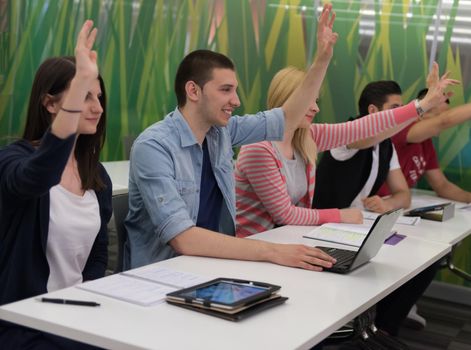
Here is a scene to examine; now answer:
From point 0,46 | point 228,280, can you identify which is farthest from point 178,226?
point 0,46

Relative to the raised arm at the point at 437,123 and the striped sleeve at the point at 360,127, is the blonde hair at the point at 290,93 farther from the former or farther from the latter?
the raised arm at the point at 437,123

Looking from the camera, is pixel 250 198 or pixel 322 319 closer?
pixel 322 319

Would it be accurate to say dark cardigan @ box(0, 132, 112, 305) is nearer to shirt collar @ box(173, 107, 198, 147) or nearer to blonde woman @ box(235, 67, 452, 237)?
shirt collar @ box(173, 107, 198, 147)

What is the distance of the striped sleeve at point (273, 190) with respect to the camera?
10.6 feet

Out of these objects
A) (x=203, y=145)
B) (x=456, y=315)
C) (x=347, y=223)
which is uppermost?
(x=203, y=145)

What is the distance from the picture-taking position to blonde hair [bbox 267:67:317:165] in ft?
11.1

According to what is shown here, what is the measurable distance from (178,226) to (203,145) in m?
0.52

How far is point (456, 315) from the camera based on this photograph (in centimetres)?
464

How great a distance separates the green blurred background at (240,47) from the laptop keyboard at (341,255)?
102 inches

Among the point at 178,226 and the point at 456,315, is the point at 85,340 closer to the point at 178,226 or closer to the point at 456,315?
the point at 178,226

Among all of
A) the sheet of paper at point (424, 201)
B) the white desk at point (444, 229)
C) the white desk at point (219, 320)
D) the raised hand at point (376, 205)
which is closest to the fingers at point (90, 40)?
the white desk at point (219, 320)

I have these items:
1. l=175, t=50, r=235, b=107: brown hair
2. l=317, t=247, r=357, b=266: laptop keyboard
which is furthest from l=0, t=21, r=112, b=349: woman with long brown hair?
l=317, t=247, r=357, b=266: laptop keyboard

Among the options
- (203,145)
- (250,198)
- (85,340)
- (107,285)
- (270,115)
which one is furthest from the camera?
(250,198)

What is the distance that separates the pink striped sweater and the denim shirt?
11.8 inches
